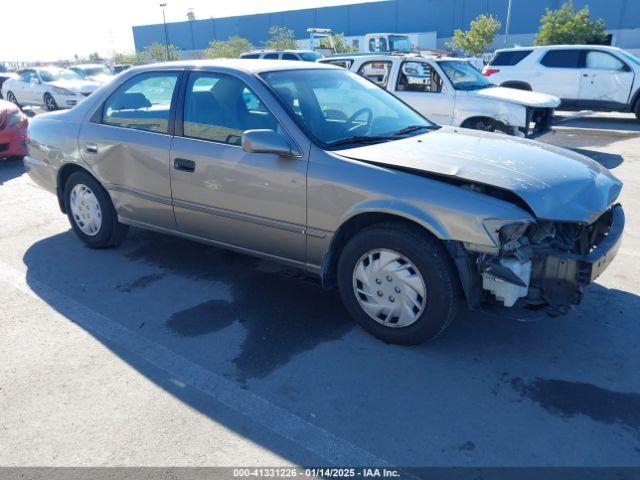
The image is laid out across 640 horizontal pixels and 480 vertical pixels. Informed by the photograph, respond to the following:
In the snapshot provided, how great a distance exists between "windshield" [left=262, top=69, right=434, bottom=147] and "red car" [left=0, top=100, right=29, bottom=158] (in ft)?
21.8

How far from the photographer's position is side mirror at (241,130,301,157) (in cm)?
340

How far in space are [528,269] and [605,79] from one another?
12278 millimetres

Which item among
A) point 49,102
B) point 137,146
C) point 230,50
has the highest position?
point 137,146

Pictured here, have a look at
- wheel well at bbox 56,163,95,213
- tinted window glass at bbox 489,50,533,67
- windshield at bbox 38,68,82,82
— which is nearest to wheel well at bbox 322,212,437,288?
wheel well at bbox 56,163,95,213

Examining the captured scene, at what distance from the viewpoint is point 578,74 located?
13188mm

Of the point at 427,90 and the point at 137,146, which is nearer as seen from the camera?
the point at 137,146

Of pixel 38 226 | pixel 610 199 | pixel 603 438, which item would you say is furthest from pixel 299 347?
pixel 38 226

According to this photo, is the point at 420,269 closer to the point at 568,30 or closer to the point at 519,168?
the point at 519,168

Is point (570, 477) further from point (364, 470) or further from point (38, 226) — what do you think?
point (38, 226)

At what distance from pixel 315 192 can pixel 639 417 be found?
2.22m

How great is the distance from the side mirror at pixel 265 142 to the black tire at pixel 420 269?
768 mm

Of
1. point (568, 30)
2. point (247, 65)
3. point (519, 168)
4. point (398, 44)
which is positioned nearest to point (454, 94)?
point (247, 65)

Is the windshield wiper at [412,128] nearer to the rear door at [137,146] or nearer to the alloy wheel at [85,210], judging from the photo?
the rear door at [137,146]

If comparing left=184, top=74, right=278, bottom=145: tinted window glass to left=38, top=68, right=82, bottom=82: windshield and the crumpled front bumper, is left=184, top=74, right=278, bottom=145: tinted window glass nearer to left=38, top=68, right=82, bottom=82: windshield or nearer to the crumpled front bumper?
the crumpled front bumper
